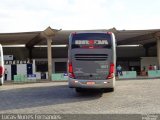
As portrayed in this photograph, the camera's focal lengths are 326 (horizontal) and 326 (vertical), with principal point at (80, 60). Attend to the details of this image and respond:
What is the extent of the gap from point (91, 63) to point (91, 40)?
1170 millimetres

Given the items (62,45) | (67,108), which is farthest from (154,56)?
(67,108)

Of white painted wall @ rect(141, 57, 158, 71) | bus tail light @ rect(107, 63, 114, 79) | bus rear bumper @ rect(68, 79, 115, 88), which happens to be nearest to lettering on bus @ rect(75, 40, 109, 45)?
bus tail light @ rect(107, 63, 114, 79)

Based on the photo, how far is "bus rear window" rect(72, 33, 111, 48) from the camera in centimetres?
1597

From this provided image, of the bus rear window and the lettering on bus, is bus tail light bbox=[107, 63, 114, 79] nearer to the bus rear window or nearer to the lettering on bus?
the bus rear window

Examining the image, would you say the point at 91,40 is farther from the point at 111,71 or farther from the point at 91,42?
the point at 111,71

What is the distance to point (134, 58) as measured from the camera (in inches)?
2079

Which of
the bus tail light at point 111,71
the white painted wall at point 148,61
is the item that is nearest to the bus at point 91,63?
the bus tail light at point 111,71

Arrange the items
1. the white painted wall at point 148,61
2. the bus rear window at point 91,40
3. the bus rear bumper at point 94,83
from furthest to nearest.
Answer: the white painted wall at point 148,61, the bus rear window at point 91,40, the bus rear bumper at point 94,83

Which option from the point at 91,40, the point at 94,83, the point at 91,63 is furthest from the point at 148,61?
the point at 94,83

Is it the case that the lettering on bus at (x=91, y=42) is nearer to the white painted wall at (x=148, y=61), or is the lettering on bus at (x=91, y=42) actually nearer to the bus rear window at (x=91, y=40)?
the bus rear window at (x=91, y=40)

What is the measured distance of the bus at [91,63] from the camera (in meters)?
15.7

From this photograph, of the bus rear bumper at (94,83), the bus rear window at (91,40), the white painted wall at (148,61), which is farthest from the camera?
the white painted wall at (148,61)

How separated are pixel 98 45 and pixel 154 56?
1468 inches

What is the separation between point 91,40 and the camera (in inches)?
633
